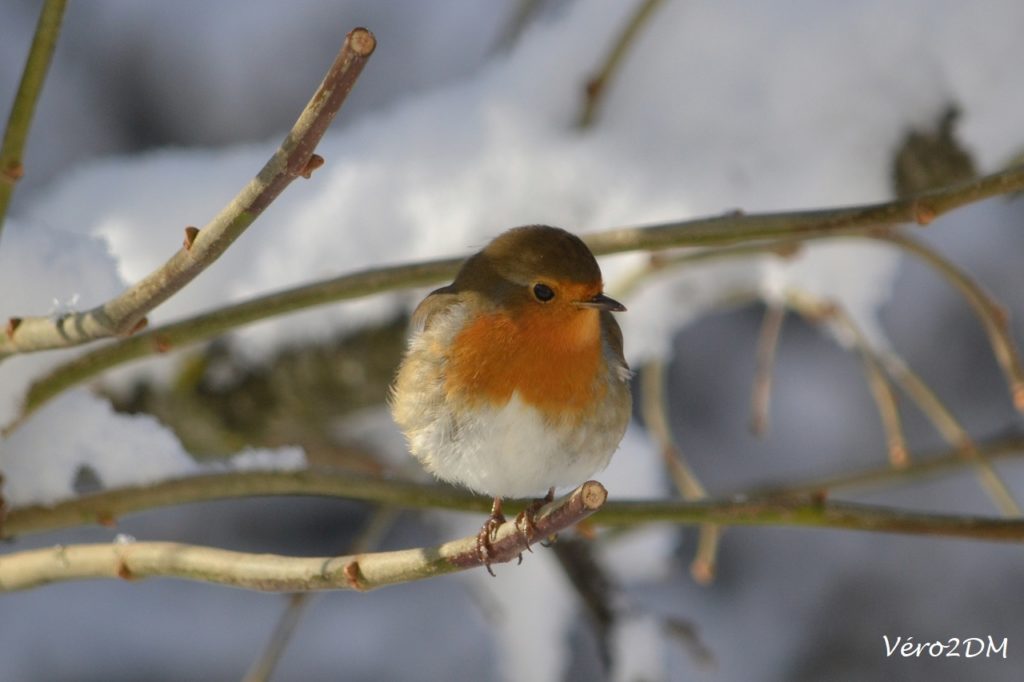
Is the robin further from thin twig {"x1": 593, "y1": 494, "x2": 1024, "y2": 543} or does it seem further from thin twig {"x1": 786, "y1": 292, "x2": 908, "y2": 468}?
thin twig {"x1": 786, "y1": 292, "x2": 908, "y2": 468}

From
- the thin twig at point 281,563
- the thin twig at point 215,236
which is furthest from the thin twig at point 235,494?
the thin twig at point 215,236

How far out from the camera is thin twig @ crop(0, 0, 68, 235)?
6.46 ft

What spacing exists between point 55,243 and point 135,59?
3610mm

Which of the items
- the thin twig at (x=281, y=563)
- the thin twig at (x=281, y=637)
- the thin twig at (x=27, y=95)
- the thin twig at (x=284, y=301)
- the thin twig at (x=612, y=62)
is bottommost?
the thin twig at (x=281, y=563)

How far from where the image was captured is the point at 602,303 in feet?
Result: 6.88

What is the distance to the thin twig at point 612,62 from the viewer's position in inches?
116

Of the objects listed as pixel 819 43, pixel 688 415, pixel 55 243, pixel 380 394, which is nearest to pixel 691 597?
pixel 688 415

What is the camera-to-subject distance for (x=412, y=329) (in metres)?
2.42

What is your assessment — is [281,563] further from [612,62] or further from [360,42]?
[612,62]

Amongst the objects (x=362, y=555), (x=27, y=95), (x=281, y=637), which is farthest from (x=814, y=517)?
(x=27, y=95)

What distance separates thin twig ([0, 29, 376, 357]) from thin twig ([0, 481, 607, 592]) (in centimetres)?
37

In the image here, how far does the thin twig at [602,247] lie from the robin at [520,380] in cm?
10

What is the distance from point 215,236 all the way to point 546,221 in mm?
1627

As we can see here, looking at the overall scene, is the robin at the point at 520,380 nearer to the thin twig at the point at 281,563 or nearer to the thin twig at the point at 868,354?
the thin twig at the point at 281,563
